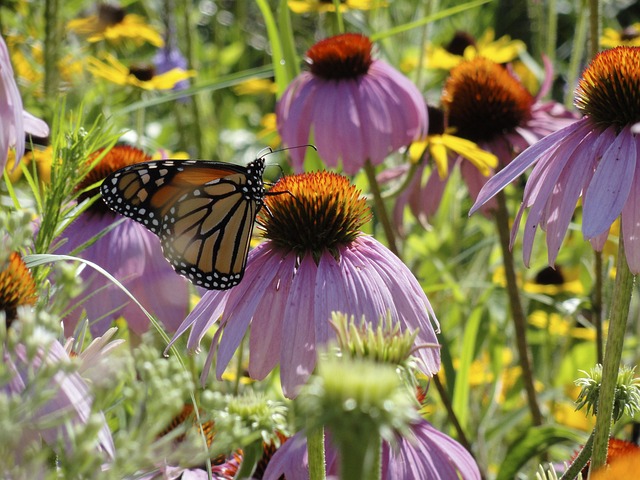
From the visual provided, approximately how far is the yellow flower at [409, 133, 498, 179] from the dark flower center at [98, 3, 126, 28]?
4.50 feet

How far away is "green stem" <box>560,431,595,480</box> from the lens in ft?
2.81

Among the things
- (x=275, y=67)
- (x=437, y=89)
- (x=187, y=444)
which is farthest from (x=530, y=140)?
(x=437, y=89)

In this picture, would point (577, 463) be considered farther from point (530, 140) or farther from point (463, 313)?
point (463, 313)

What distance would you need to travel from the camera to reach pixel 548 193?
0.96 metres

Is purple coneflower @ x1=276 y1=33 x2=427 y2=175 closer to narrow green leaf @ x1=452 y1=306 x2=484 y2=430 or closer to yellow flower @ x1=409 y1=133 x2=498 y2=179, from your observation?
yellow flower @ x1=409 y1=133 x2=498 y2=179

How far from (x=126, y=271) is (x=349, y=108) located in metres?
0.56

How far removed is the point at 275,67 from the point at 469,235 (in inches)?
40.2

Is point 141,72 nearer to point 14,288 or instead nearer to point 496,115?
point 496,115

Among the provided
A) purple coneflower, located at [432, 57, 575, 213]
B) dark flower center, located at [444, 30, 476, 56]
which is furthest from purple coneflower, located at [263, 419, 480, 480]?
dark flower center, located at [444, 30, 476, 56]

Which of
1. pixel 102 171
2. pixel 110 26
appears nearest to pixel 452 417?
pixel 102 171

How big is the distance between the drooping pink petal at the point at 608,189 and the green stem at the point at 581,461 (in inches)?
7.6

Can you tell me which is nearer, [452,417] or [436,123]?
[452,417]

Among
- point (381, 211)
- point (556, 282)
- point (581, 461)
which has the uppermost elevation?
point (381, 211)

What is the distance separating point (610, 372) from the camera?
0.81 metres
